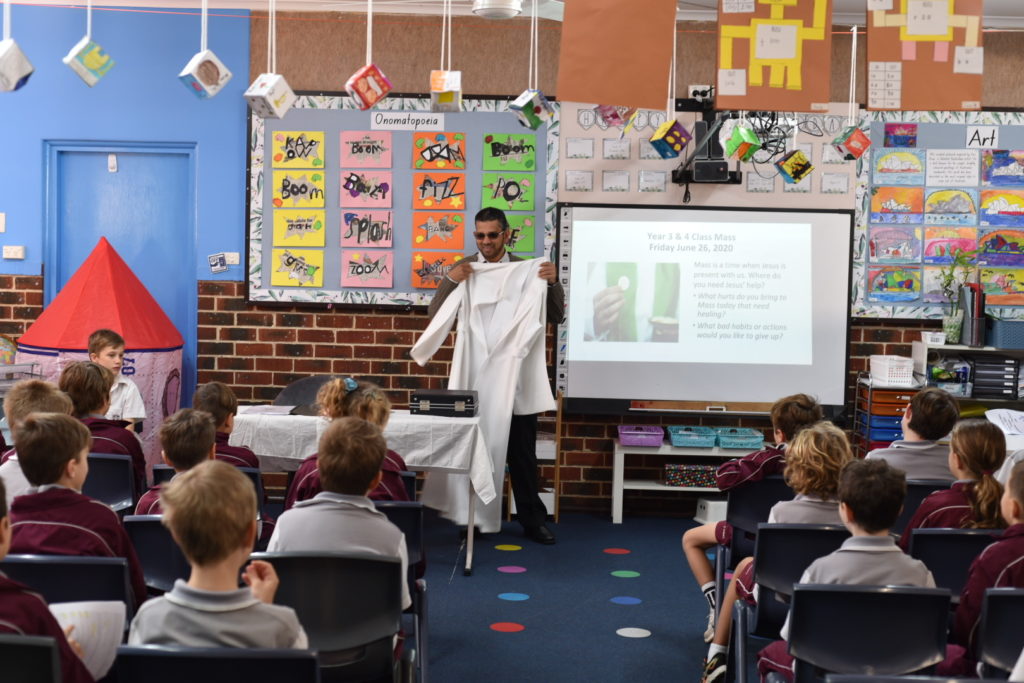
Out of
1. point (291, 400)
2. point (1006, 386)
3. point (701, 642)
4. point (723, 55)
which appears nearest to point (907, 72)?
point (723, 55)

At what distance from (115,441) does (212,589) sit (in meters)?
2.02

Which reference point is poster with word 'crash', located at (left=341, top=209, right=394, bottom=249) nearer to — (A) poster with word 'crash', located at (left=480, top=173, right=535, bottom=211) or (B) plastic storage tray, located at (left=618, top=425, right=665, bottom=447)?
(A) poster with word 'crash', located at (left=480, top=173, right=535, bottom=211)

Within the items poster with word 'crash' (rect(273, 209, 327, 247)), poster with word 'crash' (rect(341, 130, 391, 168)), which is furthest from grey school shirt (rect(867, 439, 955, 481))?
poster with word 'crash' (rect(273, 209, 327, 247))

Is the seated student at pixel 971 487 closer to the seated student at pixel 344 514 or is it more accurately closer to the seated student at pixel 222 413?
the seated student at pixel 344 514

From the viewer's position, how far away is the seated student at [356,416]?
3322 millimetres

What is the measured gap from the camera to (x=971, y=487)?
3.06m

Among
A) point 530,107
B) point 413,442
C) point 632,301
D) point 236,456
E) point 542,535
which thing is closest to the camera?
point 236,456

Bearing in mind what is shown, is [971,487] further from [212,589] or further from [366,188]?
[366,188]

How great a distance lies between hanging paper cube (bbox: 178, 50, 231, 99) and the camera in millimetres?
4070

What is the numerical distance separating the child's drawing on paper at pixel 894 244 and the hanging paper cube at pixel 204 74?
12.3 feet

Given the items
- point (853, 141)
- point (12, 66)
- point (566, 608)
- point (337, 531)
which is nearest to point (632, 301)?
point (853, 141)

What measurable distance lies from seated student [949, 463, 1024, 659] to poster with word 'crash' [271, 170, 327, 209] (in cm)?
436

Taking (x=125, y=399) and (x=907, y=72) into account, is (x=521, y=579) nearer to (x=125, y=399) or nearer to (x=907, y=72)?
(x=125, y=399)

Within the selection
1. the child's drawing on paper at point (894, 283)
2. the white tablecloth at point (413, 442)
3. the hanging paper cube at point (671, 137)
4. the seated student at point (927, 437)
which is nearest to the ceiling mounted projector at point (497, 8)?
the hanging paper cube at point (671, 137)
